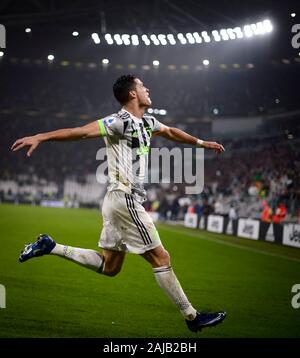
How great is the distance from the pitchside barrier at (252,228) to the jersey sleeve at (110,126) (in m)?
13.6

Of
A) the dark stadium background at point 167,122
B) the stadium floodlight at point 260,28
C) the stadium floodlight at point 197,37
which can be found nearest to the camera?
the dark stadium background at point 167,122

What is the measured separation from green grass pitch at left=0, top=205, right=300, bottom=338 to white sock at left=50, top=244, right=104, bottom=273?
685 millimetres

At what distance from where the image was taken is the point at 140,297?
27.7ft

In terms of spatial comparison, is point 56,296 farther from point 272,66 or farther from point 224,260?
point 272,66

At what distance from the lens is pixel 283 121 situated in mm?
35688

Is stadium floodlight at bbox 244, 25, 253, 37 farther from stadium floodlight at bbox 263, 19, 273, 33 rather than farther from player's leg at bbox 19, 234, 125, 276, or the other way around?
player's leg at bbox 19, 234, 125, 276

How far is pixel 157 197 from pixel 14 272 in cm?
3045

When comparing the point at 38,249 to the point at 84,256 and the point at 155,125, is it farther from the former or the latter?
the point at 155,125

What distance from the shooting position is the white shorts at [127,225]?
587cm

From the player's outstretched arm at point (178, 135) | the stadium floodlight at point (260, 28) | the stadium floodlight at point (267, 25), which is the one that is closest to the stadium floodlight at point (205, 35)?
the stadium floodlight at point (260, 28)

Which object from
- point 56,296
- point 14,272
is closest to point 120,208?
point 56,296

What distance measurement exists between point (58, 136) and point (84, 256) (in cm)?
158

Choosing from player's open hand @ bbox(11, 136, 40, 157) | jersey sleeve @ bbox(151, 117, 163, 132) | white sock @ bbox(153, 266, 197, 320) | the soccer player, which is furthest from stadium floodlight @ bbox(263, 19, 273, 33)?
player's open hand @ bbox(11, 136, 40, 157)

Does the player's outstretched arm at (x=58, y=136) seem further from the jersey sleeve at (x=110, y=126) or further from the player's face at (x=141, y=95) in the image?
the player's face at (x=141, y=95)
